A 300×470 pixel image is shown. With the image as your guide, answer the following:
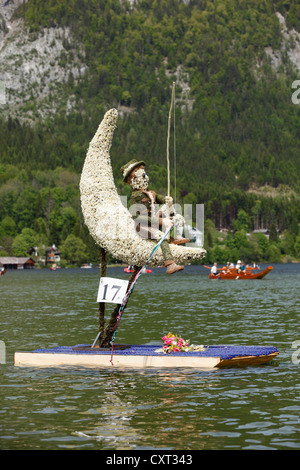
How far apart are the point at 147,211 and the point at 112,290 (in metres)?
2.93

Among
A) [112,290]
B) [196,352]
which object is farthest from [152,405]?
[112,290]

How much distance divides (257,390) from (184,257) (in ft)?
17.3

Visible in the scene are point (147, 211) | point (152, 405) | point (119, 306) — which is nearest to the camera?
point (152, 405)

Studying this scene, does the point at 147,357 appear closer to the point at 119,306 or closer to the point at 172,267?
the point at 119,306

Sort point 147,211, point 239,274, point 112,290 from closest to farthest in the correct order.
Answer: point 147,211
point 112,290
point 239,274

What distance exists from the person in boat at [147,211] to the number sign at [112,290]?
5.64 ft

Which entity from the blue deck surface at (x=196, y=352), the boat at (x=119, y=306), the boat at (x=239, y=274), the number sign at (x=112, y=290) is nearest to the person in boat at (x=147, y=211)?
the boat at (x=119, y=306)

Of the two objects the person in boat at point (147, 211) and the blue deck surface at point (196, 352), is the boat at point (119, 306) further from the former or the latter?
the person in boat at point (147, 211)

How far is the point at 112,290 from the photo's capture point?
83.7ft

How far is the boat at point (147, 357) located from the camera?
80.7 ft

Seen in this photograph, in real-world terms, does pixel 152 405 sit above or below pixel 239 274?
below

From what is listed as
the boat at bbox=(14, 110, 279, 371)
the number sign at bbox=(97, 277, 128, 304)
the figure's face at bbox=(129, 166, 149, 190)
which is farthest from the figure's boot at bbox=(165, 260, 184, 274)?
the figure's face at bbox=(129, 166, 149, 190)
